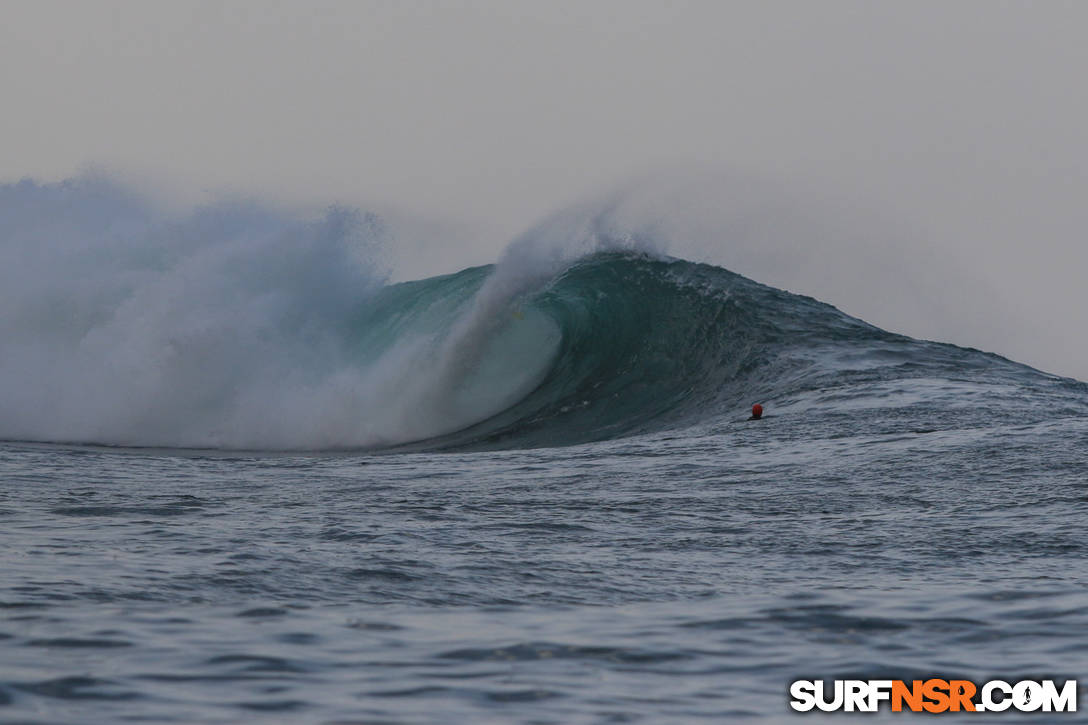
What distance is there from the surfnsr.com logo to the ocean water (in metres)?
0.11

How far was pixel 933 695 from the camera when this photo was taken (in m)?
4.84

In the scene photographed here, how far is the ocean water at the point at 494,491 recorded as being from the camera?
512 cm

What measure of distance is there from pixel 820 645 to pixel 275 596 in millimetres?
2446

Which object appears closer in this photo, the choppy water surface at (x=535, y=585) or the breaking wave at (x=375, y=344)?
the choppy water surface at (x=535, y=585)

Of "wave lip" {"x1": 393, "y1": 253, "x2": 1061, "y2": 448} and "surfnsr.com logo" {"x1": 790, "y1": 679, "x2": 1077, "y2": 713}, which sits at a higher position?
"wave lip" {"x1": 393, "y1": 253, "x2": 1061, "y2": 448}

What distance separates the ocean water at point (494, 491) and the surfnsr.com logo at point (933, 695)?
0.11 metres

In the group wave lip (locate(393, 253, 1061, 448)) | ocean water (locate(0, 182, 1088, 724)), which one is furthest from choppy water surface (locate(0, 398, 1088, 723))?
wave lip (locate(393, 253, 1061, 448))

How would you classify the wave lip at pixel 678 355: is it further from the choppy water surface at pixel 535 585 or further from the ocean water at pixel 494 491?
the choppy water surface at pixel 535 585

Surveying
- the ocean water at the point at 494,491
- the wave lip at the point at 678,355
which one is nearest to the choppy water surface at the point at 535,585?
the ocean water at the point at 494,491

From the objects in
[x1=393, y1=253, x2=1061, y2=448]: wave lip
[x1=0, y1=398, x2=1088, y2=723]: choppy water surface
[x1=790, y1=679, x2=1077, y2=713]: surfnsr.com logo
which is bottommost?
[x1=790, y1=679, x2=1077, y2=713]: surfnsr.com logo

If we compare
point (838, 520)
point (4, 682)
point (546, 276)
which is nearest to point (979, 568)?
point (838, 520)

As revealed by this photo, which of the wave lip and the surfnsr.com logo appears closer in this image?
the surfnsr.com logo

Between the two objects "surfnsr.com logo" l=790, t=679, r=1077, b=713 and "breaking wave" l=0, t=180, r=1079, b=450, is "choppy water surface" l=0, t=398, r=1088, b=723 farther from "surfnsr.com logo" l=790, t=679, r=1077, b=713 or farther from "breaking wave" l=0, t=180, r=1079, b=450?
"breaking wave" l=0, t=180, r=1079, b=450

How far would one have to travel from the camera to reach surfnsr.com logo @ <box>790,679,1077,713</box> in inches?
185
